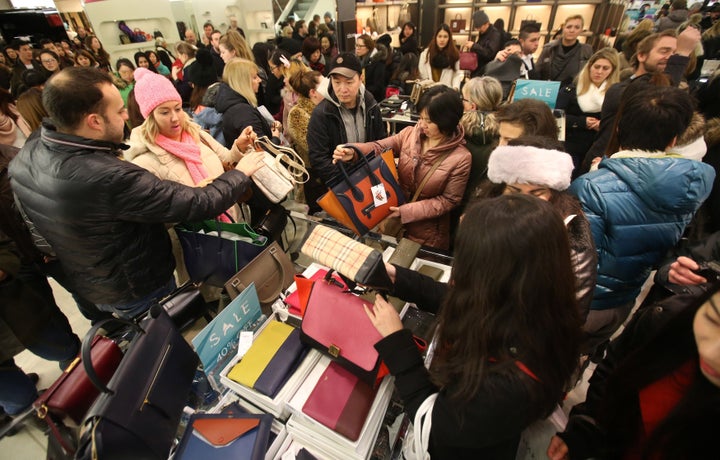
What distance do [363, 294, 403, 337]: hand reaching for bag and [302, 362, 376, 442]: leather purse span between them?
0.22 metres

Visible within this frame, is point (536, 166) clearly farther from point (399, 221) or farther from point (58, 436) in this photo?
point (58, 436)

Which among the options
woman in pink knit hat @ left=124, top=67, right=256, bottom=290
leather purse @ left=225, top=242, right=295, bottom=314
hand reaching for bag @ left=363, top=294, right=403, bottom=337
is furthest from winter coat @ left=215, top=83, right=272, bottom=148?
hand reaching for bag @ left=363, top=294, right=403, bottom=337

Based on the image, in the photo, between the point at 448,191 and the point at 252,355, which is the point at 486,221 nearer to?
the point at 252,355

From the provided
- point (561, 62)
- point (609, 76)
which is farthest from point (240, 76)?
point (561, 62)

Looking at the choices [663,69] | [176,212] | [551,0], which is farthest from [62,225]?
[551,0]

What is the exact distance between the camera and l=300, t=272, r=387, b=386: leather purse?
1.12 m

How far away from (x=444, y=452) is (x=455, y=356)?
31 centimetres

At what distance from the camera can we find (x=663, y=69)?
9.67ft

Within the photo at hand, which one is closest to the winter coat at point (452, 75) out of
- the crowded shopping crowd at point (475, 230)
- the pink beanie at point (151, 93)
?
the crowded shopping crowd at point (475, 230)

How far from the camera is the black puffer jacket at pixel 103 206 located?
4.66 ft

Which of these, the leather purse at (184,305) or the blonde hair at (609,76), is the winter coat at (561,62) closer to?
the blonde hair at (609,76)

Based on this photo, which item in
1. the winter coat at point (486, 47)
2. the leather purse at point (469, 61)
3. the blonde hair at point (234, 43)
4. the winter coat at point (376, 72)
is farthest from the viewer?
the winter coat at point (376, 72)

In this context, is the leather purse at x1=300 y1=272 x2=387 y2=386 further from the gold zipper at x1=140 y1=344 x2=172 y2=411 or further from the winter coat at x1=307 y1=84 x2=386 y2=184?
the winter coat at x1=307 y1=84 x2=386 y2=184

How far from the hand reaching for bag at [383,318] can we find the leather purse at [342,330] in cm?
4
